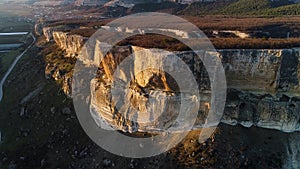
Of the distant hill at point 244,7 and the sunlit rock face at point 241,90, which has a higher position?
the distant hill at point 244,7

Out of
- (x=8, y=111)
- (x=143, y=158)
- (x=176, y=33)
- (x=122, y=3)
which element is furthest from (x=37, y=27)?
(x=143, y=158)

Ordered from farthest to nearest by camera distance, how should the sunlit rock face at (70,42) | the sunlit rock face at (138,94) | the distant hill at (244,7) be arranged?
1. the distant hill at (244,7)
2. the sunlit rock face at (70,42)
3. the sunlit rock face at (138,94)

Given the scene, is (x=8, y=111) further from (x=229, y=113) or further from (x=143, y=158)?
(x=229, y=113)

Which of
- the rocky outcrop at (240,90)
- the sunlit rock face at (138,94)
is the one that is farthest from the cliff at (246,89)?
the sunlit rock face at (138,94)

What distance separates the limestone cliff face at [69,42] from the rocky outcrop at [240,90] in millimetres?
15020

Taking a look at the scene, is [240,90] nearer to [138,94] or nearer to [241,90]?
[241,90]

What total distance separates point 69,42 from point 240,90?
31.5m

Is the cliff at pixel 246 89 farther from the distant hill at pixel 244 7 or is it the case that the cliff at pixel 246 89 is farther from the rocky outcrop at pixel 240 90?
the distant hill at pixel 244 7

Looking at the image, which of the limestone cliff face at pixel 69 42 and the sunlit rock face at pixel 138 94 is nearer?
the sunlit rock face at pixel 138 94

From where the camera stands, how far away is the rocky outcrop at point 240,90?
3603 centimetres

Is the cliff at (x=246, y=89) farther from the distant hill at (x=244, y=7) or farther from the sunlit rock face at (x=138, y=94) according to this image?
the distant hill at (x=244, y=7)

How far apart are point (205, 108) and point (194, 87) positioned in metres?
2.69

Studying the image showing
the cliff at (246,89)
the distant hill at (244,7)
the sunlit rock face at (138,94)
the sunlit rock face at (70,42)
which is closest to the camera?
the cliff at (246,89)

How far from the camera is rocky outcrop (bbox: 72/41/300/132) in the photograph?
36031mm
